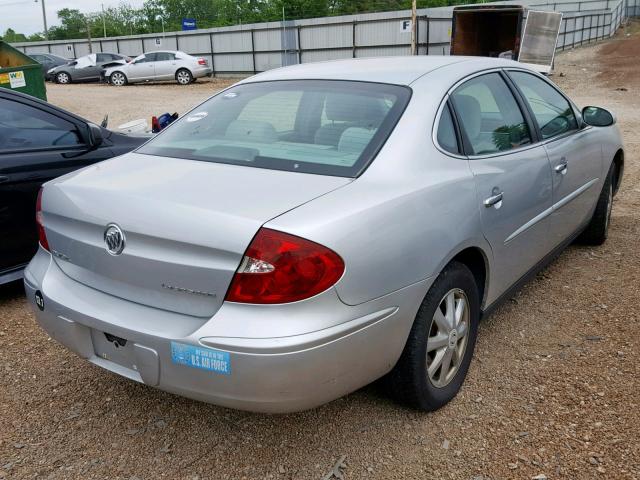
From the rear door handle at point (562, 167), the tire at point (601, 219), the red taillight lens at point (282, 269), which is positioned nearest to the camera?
the red taillight lens at point (282, 269)

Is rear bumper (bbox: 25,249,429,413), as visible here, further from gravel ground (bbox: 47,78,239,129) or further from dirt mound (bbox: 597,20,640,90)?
dirt mound (bbox: 597,20,640,90)

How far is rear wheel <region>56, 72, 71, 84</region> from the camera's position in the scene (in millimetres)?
28047

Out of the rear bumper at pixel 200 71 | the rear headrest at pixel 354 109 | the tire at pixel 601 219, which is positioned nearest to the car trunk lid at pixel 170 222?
the rear headrest at pixel 354 109

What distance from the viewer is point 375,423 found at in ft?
9.24

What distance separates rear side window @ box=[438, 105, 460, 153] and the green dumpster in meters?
7.61

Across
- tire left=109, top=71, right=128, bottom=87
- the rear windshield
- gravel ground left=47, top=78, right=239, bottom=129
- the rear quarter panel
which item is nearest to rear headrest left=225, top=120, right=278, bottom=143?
the rear windshield

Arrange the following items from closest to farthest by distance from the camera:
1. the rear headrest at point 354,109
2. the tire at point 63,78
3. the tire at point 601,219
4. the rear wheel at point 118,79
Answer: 1. the rear headrest at point 354,109
2. the tire at point 601,219
3. the rear wheel at point 118,79
4. the tire at point 63,78

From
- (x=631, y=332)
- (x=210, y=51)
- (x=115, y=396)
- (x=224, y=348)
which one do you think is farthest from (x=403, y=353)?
(x=210, y=51)

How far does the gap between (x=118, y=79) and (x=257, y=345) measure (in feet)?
86.2

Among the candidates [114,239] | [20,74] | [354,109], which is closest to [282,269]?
[114,239]

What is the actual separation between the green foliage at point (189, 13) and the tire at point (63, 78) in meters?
30.9

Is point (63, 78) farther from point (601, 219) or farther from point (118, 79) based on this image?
point (601, 219)

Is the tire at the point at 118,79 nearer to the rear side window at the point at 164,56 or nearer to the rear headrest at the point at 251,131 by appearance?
the rear side window at the point at 164,56

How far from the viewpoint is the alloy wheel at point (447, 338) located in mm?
2766
